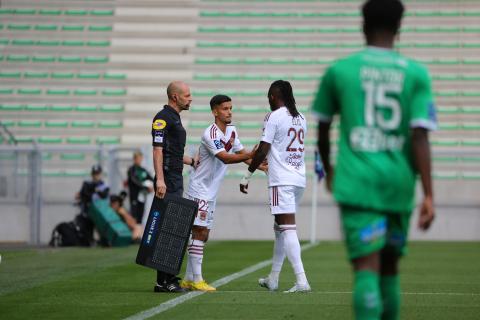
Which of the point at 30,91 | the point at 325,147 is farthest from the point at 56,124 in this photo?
the point at 325,147

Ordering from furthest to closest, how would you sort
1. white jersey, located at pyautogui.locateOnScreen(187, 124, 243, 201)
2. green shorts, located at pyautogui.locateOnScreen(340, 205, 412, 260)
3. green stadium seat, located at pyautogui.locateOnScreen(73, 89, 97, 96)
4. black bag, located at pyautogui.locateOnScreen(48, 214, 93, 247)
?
1. green stadium seat, located at pyautogui.locateOnScreen(73, 89, 97, 96)
2. black bag, located at pyautogui.locateOnScreen(48, 214, 93, 247)
3. white jersey, located at pyautogui.locateOnScreen(187, 124, 243, 201)
4. green shorts, located at pyautogui.locateOnScreen(340, 205, 412, 260)

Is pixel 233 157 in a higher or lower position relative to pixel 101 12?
lower

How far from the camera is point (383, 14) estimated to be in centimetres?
525

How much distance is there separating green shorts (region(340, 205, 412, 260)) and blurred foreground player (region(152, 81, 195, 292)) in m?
5.01

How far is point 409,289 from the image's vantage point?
10.8m

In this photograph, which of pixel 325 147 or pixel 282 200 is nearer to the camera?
pixel 325 147

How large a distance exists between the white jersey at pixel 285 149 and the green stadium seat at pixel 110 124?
16.7 meters

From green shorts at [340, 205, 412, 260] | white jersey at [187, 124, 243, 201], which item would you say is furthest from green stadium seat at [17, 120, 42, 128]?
green shorts at [340, 205, 412, 260]

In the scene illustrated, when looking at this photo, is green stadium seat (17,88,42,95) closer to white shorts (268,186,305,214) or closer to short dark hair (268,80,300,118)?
short dark hair (268,80,300,118)

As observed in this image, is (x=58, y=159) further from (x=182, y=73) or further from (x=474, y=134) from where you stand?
(x=474, y=134)

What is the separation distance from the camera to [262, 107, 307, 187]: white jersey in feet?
32.6

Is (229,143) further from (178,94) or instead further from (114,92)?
(114,92)

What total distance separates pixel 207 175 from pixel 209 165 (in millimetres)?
103

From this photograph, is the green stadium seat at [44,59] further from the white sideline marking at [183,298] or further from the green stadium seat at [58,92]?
the white sideline marking at [183,298]
